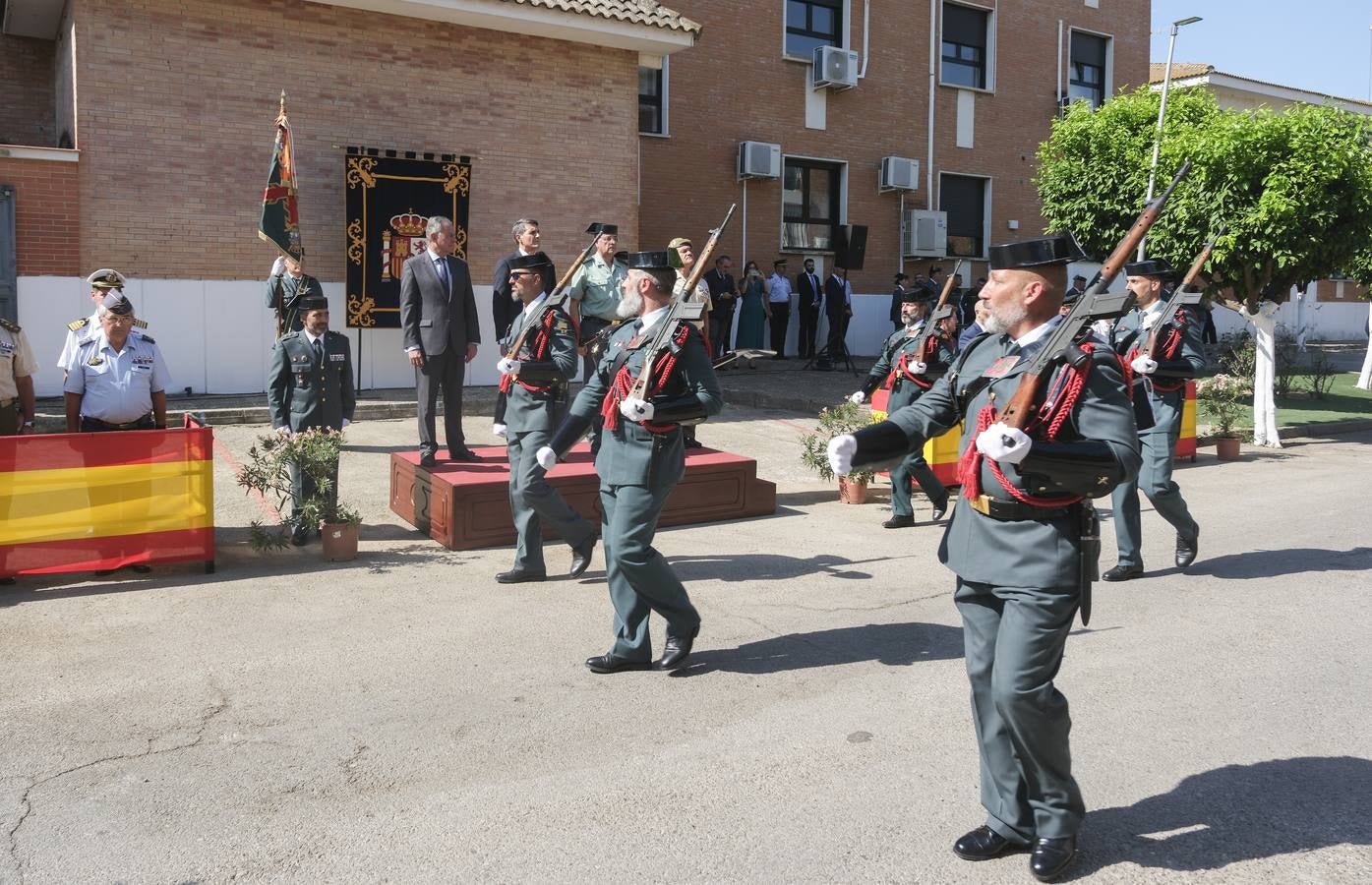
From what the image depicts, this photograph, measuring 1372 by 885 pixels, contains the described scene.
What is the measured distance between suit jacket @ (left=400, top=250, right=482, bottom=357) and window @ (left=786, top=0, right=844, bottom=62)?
15.3m

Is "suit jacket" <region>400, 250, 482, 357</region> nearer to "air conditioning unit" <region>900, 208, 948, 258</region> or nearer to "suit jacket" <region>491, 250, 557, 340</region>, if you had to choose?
"suit jacket" <region>491, 250, 557, 340</region>

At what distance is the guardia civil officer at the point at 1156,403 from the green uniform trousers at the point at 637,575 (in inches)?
141

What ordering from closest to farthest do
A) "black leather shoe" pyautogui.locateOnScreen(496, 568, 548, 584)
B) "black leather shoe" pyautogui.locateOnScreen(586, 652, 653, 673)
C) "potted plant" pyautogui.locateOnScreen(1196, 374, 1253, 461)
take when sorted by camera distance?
"black leather shoe" pyautogui.locateOnScreen(586, 652, 653, 673), "black leather shoe" pyautogui.locateOnScreen(496, 568, 548, 584), "potted plant" pyautogui.locateOnScreen(1196, 374, 1253, 461)

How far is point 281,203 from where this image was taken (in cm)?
1291

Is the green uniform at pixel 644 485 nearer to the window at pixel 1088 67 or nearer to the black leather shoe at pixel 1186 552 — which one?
the black leather shoe at pixel 1186 552

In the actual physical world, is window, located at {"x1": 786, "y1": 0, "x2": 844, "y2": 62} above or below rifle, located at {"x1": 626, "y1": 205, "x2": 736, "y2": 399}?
above

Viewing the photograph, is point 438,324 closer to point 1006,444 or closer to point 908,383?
point 908,383

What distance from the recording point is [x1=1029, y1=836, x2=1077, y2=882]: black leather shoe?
3.71 m

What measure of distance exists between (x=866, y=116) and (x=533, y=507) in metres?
18.8

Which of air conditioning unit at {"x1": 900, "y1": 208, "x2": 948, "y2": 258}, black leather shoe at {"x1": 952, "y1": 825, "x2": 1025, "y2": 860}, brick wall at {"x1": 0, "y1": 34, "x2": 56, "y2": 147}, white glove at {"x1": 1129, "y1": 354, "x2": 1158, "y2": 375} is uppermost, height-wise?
brick wall at {"x1": 0, "y1": 34, "x2": 56, "y2": 147}

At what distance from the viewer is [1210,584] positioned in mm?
7734

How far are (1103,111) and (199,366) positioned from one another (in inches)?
592

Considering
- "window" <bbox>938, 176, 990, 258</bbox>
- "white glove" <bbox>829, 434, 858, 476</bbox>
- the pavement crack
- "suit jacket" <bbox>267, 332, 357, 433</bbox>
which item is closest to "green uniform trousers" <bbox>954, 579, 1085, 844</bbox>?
"white glove" <bbox>829, 434, 858, 476</bbox>

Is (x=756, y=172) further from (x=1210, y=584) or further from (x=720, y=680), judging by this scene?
(x=720, y=680)
